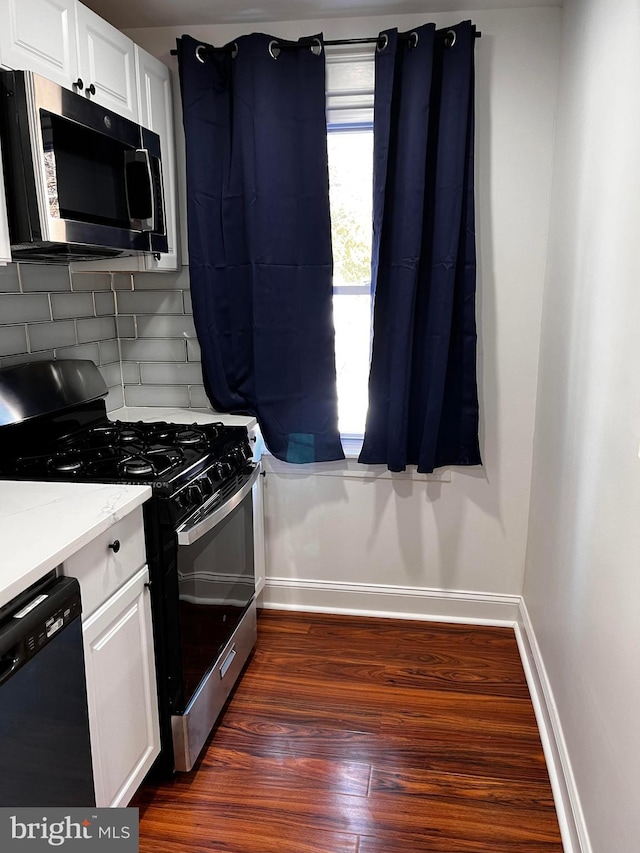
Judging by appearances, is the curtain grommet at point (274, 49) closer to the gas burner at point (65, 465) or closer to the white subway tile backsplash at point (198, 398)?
the white subway tile backsplash at point (198, 398)

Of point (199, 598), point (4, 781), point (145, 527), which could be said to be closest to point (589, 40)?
point (145, 527)

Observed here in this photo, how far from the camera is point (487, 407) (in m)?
2.72

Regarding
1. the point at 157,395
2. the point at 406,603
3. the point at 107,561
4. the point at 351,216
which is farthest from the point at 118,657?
the point at 351,216

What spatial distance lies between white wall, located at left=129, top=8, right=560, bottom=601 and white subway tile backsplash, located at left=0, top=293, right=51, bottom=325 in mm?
1189

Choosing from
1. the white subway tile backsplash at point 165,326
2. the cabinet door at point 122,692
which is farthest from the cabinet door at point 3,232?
the white subway tile backsplash at point 165,326

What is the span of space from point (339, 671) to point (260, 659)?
0.33 meters

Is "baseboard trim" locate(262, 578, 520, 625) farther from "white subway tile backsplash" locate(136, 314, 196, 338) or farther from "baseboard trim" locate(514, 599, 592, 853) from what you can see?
"white subway tile backsplash" locate(136, 314, 196, 338)

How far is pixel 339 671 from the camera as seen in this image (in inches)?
101

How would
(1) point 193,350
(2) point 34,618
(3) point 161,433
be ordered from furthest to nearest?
(1) point 193,350, (3) point 161,433, (2) point 34,618

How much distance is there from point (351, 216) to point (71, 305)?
47.5 inches

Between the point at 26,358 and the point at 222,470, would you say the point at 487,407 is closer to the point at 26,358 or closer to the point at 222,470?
the point at 222,470

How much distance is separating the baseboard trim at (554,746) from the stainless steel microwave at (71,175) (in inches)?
81.4

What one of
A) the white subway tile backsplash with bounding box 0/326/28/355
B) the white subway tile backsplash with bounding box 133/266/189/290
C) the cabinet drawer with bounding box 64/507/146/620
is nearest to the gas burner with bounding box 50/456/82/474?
the cabinet drawer with bounding box 64/507/146/620

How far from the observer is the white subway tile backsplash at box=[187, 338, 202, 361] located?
288 centimetres
